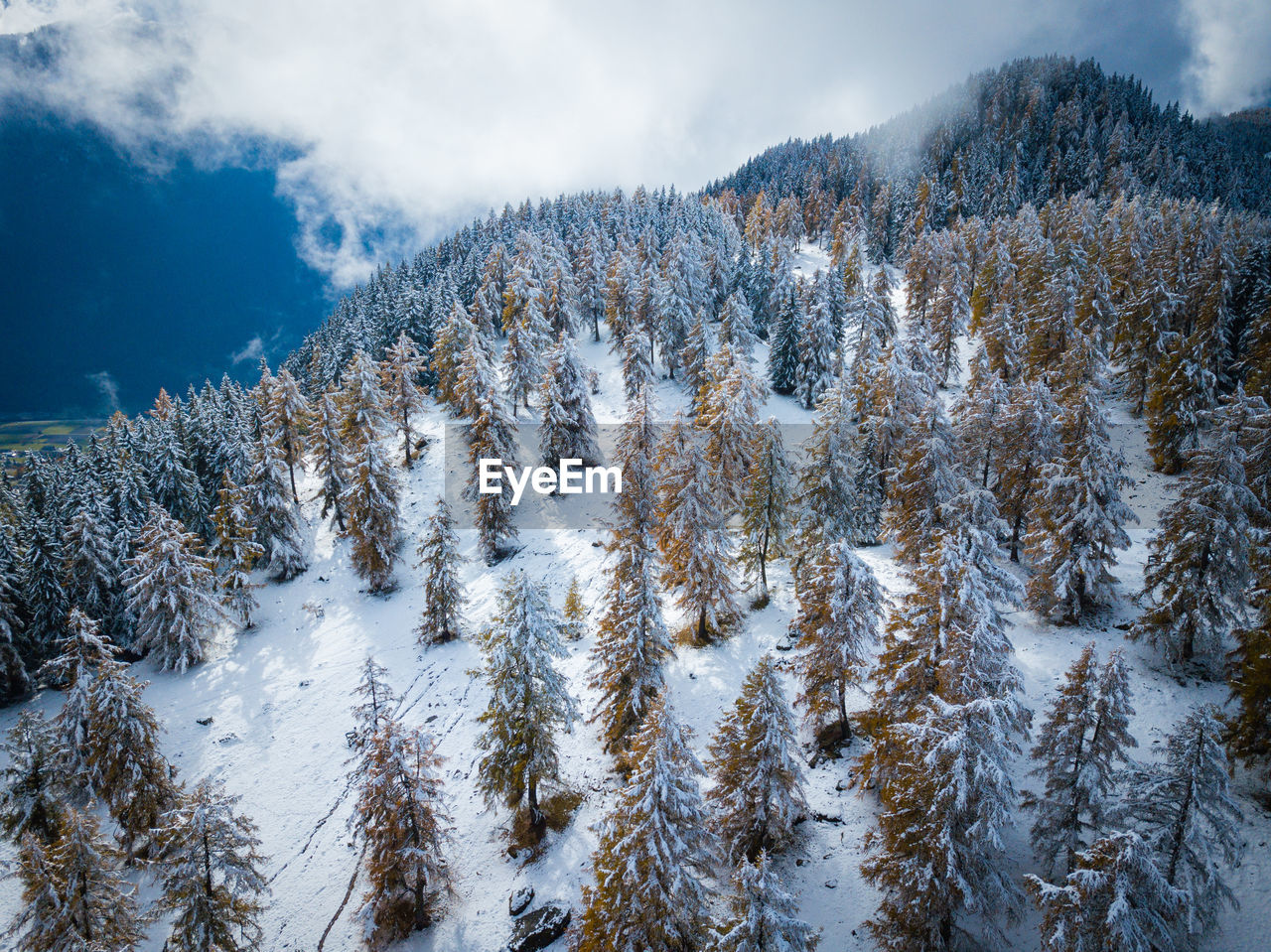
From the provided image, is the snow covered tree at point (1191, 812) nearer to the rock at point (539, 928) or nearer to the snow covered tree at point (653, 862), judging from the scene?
the snow covered tree at point (653, 862)

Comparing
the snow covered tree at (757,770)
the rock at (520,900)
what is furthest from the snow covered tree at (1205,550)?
the rock at (520,900)

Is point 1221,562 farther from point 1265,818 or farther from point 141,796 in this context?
point 141,796

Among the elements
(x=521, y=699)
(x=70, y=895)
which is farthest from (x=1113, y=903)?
(x=70, y=895)

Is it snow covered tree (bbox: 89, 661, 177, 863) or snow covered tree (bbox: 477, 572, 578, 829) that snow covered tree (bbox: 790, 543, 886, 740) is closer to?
snow covered tree (bbox: 477, 572, 578, 829)

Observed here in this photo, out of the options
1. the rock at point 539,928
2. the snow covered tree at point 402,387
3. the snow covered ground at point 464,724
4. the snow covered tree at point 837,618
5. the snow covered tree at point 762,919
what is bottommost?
the rock at point 539,928

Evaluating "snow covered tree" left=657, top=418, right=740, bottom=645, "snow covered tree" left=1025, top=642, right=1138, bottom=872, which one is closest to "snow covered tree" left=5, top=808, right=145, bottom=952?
"snow covered tree" left=657, top=418, right=740, bottom=645

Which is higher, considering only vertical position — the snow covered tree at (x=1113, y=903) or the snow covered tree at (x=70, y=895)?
the snow covered tree at (x=1113, y=903)

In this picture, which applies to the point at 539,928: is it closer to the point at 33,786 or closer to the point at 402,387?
the point at 33,786
